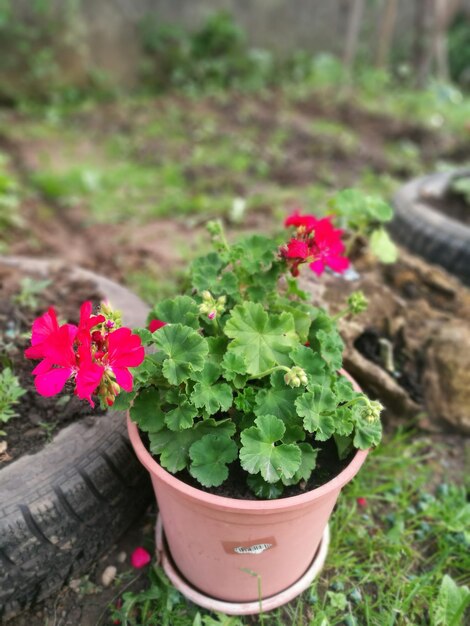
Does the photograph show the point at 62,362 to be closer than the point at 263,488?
Yes

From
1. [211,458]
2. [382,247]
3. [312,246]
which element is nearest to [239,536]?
[211,458]

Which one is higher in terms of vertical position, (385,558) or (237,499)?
(237,499)

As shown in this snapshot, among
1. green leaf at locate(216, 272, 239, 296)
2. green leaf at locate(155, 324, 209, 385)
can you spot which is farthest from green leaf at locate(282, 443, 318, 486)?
green leaf at locate(216, 272, 239, 296)

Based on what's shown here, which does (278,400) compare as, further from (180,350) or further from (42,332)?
(42,332)

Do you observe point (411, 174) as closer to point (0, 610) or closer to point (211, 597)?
point (211, 597)

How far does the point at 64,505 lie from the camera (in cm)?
145

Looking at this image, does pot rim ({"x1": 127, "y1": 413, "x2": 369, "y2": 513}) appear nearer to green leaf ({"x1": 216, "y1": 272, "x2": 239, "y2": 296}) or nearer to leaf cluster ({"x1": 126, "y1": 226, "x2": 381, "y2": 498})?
leaf cluster ({"x1": 126, "y1": 226, "x2": 381, "y2": 498})

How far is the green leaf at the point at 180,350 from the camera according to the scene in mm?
1261

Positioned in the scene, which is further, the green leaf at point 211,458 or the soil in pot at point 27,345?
the soil in pot at point 27,345

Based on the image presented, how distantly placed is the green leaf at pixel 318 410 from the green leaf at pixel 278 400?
0.05 meters

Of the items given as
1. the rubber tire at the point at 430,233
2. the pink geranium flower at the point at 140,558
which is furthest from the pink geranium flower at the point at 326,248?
the rubber tire at the point at 430,233

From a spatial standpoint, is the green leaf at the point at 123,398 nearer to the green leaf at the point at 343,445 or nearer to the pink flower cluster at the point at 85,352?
the pink flower cluster at the point at 85,352

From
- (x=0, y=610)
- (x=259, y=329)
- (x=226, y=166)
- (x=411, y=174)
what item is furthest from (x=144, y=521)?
(x=411, y=174)

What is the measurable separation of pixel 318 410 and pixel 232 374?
23 centimetres
